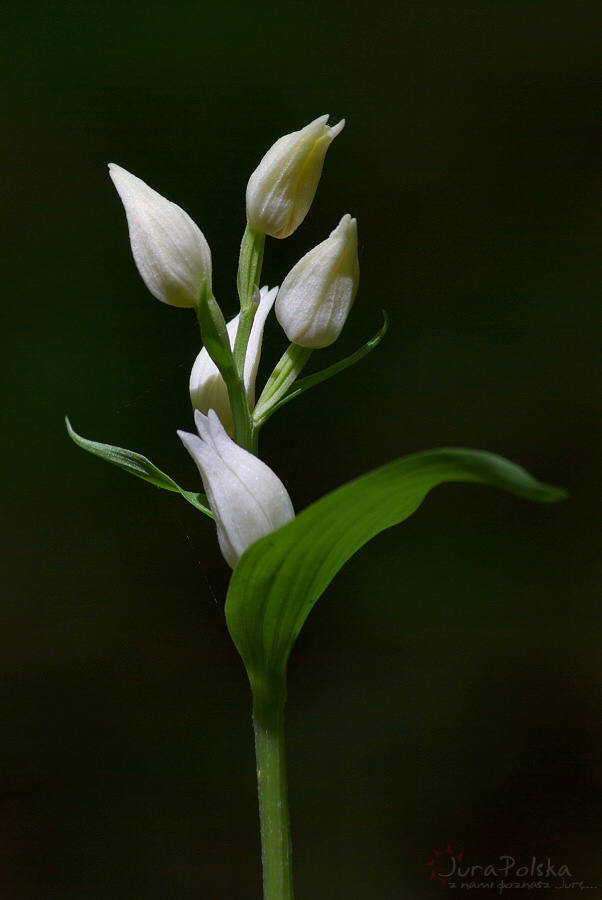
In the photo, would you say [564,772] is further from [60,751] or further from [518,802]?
[60,751]

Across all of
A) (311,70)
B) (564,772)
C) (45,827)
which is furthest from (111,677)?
(311,70)

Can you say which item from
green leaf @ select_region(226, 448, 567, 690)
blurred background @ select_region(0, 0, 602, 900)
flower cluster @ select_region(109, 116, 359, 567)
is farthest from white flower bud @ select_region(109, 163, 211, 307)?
blurred background @ select_region(0, 0, 602, 900)

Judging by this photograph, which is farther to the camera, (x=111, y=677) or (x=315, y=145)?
(x=111, y=677)

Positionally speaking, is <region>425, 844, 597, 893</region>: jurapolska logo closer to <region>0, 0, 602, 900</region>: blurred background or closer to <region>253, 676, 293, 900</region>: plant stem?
<region>0, 0, 602, 900</region>: blurred background

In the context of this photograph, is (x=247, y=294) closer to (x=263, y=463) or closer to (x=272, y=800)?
(x=263, y=463)

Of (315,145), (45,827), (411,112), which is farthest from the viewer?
(411,112)

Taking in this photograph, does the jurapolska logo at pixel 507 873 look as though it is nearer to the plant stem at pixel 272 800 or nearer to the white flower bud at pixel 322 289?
the plant stem at pixel 272 800

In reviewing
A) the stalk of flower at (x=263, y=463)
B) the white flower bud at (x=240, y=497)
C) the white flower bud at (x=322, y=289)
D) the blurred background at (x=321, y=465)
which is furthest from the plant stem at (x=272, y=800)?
the blurred background at (x=321, y=465)
